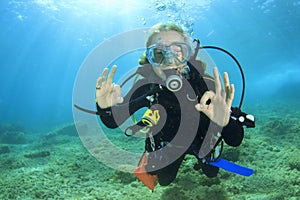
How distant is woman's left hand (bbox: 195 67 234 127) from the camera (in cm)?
300

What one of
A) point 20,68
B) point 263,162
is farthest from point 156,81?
point 20,68

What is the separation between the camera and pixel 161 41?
3.70 metres

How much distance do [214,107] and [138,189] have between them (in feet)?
10.00

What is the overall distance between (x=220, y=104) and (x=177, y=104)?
0.68 m

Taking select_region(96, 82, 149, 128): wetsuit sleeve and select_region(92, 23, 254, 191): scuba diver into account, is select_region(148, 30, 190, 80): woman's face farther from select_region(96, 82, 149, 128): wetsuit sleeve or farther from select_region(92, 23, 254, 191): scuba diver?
select_region(96, 82, 149, 128): wetsuit sleeve

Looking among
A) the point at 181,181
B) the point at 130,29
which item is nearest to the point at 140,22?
the point at 130,29

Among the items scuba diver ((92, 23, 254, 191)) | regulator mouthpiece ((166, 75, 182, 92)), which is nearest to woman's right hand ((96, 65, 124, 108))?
scuba diver ((92, 23, 254, 191))

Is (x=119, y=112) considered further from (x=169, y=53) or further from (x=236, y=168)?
(x=236, y=168)

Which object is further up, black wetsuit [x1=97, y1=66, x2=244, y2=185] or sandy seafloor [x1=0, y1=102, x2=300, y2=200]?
black wetsuit [x1=97, y1=66, x2=244, y2=185]

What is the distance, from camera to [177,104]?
3.47 m

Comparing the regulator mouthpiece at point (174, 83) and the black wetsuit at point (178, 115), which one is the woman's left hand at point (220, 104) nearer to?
the black wetsuit at point (178, 115)

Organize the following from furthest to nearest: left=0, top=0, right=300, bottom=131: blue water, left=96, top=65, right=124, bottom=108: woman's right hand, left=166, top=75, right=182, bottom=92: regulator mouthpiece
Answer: left=0, top=0, right=300, bottom=131: blue water
left=96, top=65, right=124, bottom=108: woman's right hand
left=166, top=75, right=182, bottom=92: regulator mouthpiece

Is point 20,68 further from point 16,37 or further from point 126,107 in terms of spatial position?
point 126,107

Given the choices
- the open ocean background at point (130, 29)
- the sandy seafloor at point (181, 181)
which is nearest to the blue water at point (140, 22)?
the open ocean background at point (130, 29)
